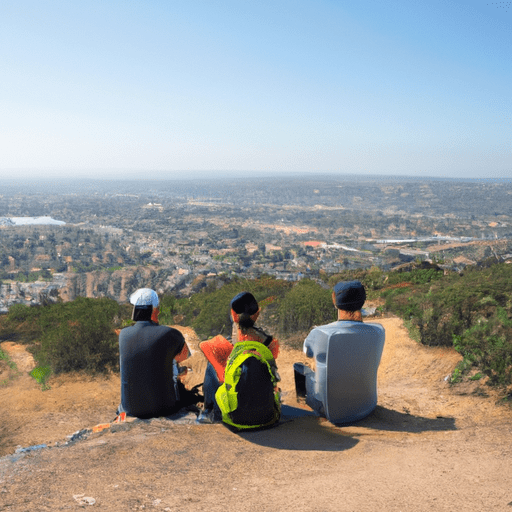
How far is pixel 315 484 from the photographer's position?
102 inches

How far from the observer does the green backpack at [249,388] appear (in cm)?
336

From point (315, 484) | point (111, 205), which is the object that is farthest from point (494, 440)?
point (111, 205)

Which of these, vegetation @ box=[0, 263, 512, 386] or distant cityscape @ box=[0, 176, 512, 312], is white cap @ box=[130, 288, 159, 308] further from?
distant cityscape @ box=[0, 176, 512, 312]

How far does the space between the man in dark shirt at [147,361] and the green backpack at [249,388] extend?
0.59 metres

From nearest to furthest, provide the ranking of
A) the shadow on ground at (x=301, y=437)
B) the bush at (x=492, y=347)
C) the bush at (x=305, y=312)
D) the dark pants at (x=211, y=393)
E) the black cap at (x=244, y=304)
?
the shadow on ground at (x=301, y=437)
the black cap at (x=244, y=304)
the dark pants at (x=211, y=393)
the bush at (x=492, y=347)
the bush at (x=305, y=312)

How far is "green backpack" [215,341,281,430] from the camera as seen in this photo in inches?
132

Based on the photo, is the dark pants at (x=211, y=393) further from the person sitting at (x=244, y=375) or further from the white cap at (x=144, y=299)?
the white cap at (x=144, y=299)

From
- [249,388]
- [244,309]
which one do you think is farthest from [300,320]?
[249,388]

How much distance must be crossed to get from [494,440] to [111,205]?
255ft

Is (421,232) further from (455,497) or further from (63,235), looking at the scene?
(455,497)

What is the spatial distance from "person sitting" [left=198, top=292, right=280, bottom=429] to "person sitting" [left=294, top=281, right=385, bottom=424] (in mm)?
449

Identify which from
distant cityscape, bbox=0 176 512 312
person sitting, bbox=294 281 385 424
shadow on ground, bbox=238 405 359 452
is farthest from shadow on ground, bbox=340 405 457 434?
distant cityscape, bbox=0 176 512 312

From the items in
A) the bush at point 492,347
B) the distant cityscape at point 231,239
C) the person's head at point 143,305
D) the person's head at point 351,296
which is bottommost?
the distant cityscape at point 231,239

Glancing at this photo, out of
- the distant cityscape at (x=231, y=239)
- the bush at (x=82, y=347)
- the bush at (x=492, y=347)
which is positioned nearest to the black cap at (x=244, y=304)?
the bush at (x=492, y=347)
